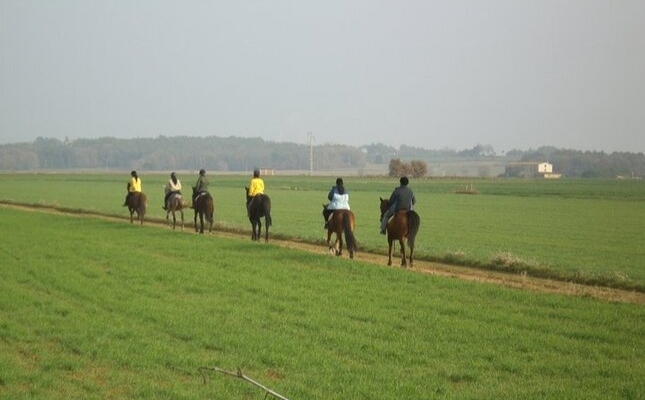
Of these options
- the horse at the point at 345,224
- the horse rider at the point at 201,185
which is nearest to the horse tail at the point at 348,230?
the horse at the point at 345,224

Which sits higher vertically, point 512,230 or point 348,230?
point 348,230

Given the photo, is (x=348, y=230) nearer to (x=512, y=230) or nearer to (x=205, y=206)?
(x=205, y=206)

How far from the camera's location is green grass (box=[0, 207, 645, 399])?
33.2 feet

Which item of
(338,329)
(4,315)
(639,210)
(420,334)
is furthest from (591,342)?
(639,210)

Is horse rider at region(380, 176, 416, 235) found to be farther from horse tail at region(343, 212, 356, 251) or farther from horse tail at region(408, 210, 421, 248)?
horse tail at region(343, 212, 356, 251)

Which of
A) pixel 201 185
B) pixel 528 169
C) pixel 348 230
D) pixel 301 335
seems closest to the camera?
pixel 301 335

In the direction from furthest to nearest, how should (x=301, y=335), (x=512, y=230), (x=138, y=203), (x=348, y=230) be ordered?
(x=512, y=230) → (x=138, y=203) → (x=348, y=230) → (x=301, y=335)

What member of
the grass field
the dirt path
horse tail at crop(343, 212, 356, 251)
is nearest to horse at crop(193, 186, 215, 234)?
the grass field

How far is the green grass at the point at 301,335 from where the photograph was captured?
1013 centimetres

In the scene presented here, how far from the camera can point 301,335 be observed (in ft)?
42.8

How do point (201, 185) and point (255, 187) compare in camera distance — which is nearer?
point (255, 187)

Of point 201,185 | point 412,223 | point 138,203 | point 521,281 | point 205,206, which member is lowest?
point 521,281

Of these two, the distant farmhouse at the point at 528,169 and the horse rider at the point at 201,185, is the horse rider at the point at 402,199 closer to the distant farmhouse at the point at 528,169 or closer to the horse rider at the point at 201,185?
the horse rider at the point at 201,185

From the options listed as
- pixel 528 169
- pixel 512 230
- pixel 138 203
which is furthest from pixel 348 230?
pixel 528 169
